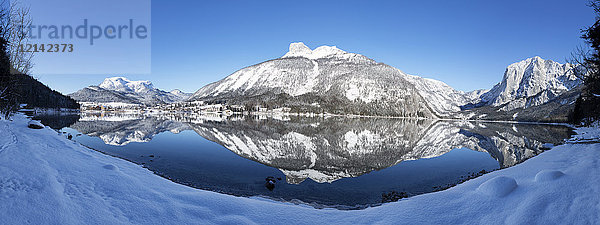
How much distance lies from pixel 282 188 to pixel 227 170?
686 centimetres

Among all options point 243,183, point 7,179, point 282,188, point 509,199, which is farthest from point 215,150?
point 509,199

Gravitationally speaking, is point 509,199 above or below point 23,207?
below

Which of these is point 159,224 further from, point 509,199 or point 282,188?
point 282,188

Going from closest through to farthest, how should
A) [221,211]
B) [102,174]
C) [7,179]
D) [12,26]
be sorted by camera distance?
[7,179] → [221,211] → [102,174] → [12,26]

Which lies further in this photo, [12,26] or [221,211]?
[12,26]

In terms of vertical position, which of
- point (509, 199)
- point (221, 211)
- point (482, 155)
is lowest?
point (482, 155)

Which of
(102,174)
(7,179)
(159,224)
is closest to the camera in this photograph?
(159,224)

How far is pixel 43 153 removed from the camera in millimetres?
10586

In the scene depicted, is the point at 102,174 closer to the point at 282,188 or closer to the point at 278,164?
the point at 282,188

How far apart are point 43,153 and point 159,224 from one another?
893 centimetres

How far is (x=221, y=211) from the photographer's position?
7137 mm

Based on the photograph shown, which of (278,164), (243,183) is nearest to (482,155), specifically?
(278,164)

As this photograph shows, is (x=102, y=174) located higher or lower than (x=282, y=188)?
higher

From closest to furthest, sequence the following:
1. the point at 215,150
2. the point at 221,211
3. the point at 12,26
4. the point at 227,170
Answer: the point at 221,211
the point at 227,170
the point at 12,26
the point at 215,150
